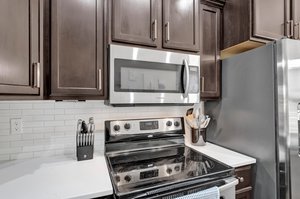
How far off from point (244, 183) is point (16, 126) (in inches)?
64.4

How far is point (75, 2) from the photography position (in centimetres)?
108

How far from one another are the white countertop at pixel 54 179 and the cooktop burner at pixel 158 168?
3.3 inches

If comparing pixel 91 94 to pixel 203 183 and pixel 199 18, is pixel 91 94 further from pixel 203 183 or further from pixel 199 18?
pixel 199 18

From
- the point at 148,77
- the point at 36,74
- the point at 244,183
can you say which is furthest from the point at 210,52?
the point at 36,74

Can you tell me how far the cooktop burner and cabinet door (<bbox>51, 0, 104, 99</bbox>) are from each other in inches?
20.8

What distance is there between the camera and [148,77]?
1269mm

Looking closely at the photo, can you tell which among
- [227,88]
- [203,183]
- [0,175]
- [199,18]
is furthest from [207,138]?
[0,175]

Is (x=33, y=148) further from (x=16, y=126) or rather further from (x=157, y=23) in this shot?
(x=157, y=23)

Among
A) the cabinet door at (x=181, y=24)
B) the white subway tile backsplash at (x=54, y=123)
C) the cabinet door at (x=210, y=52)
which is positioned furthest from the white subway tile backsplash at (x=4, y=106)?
the cabinet door at (x=210, y=52)

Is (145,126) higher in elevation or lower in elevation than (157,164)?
higher

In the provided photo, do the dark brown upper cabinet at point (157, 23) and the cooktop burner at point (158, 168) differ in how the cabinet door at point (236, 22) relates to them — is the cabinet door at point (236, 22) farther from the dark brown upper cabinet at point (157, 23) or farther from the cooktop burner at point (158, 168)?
the cooktop burner at point (158, 168)

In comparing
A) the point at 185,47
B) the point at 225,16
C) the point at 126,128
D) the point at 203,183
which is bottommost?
the point at 203,183

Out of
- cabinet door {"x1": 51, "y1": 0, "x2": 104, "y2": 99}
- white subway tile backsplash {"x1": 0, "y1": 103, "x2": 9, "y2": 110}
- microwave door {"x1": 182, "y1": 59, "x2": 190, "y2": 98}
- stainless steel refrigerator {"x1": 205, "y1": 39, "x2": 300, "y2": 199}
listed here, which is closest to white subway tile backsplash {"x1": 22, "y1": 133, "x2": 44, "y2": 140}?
white subway tile backsplash {"x1": 0, "y1": 103, "x2": 9, "y2": 110}

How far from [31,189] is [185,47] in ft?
4.24
